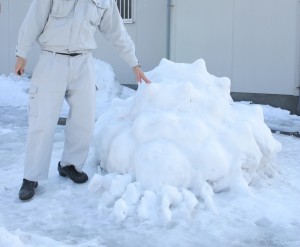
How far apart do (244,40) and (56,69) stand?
19.1 ft

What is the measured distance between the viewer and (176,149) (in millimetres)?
3971

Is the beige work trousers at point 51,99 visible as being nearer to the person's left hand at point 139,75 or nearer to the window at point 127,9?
the person's left hand at point 139,75

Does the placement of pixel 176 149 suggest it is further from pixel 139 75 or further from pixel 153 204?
pixel 139 75

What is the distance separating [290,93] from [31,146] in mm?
5954

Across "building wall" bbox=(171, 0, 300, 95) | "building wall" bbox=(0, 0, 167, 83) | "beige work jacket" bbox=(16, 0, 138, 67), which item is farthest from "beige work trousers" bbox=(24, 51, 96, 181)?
"building wall" bbox=(0, 0, 167, 83)

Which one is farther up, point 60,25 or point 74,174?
point 60,25

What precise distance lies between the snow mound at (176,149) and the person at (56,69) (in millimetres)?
420

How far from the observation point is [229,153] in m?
4.13

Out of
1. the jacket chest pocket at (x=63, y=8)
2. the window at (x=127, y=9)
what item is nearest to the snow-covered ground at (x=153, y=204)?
the jacket chest pocket at (x=63, y=8)

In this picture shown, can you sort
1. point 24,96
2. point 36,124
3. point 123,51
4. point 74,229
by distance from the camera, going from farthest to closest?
point 24,96
point 123,51
point 36,124
point 74,229

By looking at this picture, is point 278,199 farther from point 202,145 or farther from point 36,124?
point 36,124

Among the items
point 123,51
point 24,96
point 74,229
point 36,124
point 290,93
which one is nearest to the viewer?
point 74,229

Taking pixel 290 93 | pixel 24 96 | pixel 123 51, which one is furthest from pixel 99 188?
pixel 24 96

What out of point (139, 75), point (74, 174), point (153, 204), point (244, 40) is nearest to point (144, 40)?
point (244, 40)
